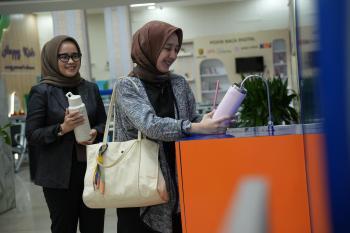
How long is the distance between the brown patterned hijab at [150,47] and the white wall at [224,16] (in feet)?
39.9

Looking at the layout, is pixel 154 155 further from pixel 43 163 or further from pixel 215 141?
pixel 43 163

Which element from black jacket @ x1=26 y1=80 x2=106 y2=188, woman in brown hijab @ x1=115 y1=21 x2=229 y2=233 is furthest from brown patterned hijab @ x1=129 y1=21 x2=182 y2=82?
black jacket @ x1=26 y1=80 x2=106 y2=188

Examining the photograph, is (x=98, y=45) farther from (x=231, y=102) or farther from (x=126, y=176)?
(x=231, y=102)

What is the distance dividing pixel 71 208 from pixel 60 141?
1.13 feet

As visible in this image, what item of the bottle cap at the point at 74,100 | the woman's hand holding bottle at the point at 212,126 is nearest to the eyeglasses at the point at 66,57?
the bottle cap at the point at 74,100

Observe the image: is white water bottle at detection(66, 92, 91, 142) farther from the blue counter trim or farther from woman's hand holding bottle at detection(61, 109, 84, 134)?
the blue counter trim

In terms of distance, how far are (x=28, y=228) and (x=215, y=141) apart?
141 inches

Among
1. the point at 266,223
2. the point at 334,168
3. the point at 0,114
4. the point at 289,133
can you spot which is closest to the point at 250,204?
the point at 266,223

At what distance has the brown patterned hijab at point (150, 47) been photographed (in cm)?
165

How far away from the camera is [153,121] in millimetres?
1553

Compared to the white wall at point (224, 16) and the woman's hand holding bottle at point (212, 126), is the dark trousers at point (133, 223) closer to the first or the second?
the woman's hand holding bottle at point (212, 126)

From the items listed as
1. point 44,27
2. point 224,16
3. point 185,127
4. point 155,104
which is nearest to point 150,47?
point 155,104

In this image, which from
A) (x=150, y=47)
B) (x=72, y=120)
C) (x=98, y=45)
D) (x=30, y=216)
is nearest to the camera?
(x=150, y=47)

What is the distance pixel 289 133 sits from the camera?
4.67ft
